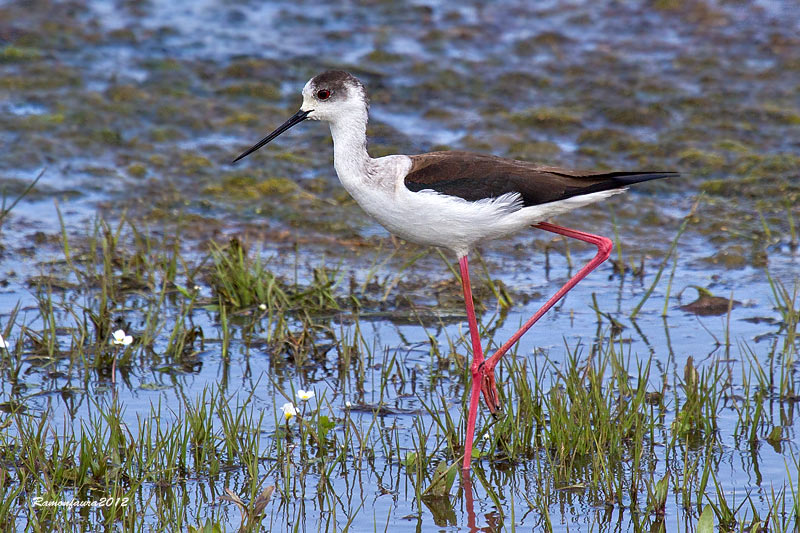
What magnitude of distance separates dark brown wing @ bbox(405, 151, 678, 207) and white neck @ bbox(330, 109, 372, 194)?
0.71 ft

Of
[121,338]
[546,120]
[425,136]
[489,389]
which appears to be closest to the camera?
[489,389]

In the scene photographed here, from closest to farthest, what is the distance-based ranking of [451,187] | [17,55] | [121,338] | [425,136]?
1. [451,187]
2. [121,338]
3. [425,136]
4. [17,55]

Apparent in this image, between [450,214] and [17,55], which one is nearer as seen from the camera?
[450,214]

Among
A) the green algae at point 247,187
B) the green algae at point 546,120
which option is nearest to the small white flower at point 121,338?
the green algae at point 247,187

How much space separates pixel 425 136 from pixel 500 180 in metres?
3.70

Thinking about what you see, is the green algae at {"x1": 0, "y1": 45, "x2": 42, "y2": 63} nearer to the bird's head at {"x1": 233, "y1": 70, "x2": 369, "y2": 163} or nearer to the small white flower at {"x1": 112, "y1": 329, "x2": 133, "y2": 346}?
the small white flower at {"x1": 112, "y1": 329, "x2": 133, "y2": 346}

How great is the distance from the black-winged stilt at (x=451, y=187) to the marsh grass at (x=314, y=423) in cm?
41

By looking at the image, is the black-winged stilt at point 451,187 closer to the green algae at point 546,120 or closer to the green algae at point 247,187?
the green algae at point 247,187

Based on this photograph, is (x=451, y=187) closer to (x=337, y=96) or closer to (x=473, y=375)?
(x=337, y=96)

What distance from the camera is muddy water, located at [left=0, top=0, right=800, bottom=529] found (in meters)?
6.28

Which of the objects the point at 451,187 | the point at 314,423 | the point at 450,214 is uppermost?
the point at 451,187

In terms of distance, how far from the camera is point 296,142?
8719 mm

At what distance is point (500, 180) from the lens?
5.06 m

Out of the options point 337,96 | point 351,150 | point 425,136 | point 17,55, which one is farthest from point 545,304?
point 17,55
